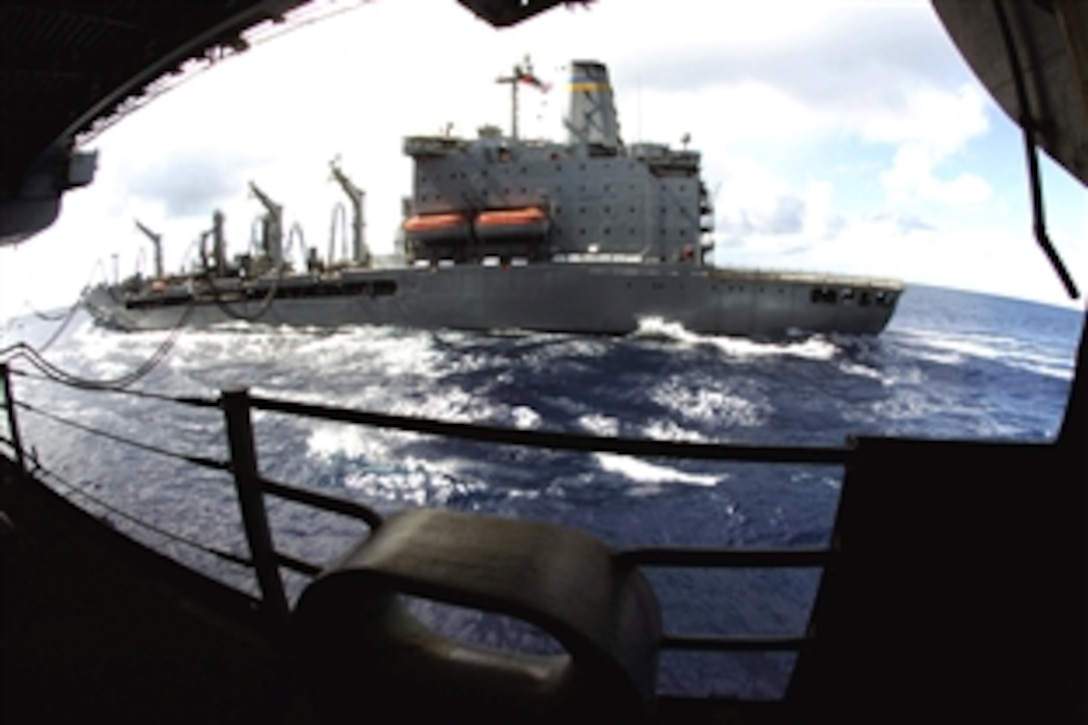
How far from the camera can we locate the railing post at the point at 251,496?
2.36 m

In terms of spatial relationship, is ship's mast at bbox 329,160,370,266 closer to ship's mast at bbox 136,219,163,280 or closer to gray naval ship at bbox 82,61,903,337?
gray naval ship at bbox 82,61,903,337

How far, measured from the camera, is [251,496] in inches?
98.3

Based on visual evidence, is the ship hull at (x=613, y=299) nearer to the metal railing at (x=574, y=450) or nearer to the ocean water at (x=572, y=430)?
the ocean water at (x=572, y=430)

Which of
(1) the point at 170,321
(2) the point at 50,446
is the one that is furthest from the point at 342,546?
(1) the point at 170,321

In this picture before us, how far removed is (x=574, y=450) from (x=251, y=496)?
1475mm

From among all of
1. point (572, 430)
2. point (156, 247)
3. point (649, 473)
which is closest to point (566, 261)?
point (572, 430)

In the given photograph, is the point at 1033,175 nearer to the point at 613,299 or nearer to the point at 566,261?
the point at 613,299

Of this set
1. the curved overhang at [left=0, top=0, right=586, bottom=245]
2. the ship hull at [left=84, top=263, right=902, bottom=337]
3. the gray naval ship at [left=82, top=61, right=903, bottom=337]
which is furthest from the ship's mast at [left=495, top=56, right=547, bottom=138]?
the curved overhang at [left=0, top=0, right=586, bottom=245]

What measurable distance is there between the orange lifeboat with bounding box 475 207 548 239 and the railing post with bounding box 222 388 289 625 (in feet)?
99.5

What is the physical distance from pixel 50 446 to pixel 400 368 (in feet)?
35.6

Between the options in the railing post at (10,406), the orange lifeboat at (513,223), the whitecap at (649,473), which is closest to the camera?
the railing post at (10,406)

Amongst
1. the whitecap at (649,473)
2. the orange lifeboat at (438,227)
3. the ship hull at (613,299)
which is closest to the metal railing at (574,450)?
the whitecap at (649,473)

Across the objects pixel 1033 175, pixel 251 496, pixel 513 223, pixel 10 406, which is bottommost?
pixel 10 406

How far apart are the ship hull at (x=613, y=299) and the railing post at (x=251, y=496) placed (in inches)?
1088
